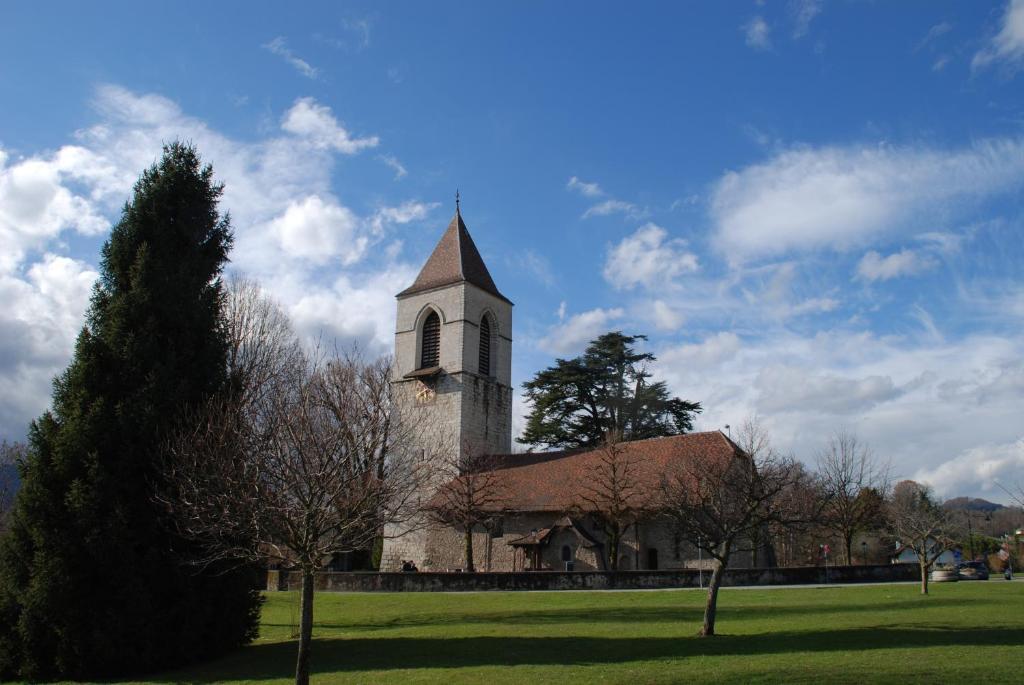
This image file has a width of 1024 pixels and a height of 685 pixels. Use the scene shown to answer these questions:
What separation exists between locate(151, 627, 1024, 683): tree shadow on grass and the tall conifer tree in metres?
1.04

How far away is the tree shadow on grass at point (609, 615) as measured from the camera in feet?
62.9

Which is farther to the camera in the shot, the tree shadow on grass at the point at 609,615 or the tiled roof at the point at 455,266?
the tiled roof at the point at 455,266

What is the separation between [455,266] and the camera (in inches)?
1879

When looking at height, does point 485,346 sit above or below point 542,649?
above

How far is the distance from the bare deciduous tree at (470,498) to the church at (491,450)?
11.7 inches

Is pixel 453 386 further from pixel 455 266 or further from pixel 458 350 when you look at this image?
pixel 455 266

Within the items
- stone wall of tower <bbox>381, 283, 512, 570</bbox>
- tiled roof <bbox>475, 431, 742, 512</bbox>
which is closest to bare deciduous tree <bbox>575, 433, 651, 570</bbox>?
tiled roof <bbox>475, 431, 742, 512</bbox>

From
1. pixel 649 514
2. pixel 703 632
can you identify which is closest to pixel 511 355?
pixel 649 514

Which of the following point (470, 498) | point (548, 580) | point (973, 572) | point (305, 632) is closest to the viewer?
point (305, 632)

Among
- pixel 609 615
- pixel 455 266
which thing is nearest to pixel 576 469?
pixel 455 266

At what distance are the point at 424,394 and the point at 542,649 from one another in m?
31.3

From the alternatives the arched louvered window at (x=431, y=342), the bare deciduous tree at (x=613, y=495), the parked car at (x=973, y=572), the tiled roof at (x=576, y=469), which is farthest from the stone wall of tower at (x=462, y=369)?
the parked car at (x=973, y=572)

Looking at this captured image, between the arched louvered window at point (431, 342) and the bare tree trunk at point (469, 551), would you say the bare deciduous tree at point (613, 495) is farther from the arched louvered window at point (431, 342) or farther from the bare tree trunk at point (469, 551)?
the arched louvered window at point (431, 342)

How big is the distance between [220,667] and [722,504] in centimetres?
1052
